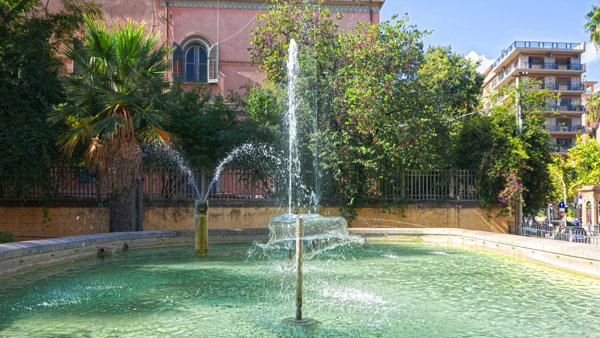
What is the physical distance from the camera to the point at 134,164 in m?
11.6

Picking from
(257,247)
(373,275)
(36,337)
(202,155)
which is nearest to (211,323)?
(36,337)

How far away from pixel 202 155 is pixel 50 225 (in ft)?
16.2

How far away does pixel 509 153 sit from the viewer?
50.1 feet

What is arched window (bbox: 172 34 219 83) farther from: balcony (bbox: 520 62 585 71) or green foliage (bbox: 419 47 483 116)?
balcony (bbox: 520 62 585 71)

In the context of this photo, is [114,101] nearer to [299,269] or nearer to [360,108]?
[360,108]

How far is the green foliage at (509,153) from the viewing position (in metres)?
15.1

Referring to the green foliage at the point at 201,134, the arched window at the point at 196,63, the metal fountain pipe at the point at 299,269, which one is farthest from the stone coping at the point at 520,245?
the arched window at the point at 196,63

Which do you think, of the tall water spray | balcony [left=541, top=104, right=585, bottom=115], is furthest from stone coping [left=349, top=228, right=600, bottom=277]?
balcony [left=541, top=104, right=585, bottom=115]

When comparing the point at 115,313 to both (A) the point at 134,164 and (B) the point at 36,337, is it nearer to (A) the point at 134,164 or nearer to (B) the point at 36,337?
(B) the point at 36,337

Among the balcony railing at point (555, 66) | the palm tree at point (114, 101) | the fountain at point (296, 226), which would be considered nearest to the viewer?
the fountain at point (296, 226)

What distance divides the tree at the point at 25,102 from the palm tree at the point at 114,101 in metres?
0.88

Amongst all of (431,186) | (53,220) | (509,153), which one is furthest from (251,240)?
(509,153)

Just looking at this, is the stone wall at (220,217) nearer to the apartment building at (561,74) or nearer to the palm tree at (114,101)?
the palm tree at (114,101)

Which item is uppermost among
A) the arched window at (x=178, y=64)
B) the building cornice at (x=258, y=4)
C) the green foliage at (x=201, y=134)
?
the building cornice at (x=258, y=4)
